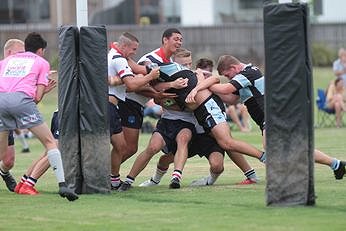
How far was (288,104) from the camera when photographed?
1082 cm

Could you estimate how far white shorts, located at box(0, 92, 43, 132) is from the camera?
1227 centimetres

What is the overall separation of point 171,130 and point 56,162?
2.20 meters

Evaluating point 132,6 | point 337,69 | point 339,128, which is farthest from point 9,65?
point 132,6

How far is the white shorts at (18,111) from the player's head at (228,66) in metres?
2.67

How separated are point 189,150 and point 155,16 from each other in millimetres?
41099

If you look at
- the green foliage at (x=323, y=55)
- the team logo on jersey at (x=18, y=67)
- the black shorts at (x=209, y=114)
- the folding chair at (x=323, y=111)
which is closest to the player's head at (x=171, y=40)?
the black shorts at (x=209, y=114)

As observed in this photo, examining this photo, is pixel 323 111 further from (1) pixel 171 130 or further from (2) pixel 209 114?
(2) pixel 209 114

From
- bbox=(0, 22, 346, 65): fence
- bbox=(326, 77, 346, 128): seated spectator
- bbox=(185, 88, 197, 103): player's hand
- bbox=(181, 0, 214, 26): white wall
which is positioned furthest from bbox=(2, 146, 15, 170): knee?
bbox=(181, 0, 214, 26): white wall

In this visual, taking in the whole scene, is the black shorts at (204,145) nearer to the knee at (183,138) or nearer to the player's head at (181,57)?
the knee at (183,138)

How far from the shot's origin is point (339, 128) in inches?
1030

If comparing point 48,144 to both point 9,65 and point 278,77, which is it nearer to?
point 9,65

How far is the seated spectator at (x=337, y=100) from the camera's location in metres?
26.7

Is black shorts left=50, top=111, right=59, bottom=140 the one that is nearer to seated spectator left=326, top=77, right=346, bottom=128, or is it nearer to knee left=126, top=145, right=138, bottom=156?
knee left=126, top=145, right=138, bottom=156

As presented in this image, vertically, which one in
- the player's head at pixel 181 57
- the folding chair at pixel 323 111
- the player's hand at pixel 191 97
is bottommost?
the folding chair at pixel 323 111
